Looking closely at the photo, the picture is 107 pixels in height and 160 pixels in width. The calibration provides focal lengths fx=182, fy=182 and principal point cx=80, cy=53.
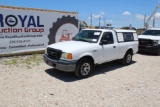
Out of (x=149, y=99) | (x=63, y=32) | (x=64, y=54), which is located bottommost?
(x=149, y=99)

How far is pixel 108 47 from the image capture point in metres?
7.50

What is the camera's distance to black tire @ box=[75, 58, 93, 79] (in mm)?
6428

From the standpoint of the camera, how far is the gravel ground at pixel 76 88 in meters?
4.68

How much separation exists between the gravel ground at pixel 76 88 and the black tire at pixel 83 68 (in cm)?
21

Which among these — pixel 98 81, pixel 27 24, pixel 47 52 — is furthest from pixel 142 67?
pixel 27 24

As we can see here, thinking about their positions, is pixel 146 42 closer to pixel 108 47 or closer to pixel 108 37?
pixel 108 37

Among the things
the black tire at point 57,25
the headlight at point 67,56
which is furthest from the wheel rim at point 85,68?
the black tire at point 57,25

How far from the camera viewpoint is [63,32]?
12.0m

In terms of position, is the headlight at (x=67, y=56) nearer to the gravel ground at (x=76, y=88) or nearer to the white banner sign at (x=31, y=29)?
the gravel ground at (x=76, y=88)

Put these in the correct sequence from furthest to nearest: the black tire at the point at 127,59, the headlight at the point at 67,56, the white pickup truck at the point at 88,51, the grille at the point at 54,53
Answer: the black tire at the point at 127,59 < the grille at the point at 54,53 < the white pickup truck at the point at 88,51 < the headlight at the point at 67,56

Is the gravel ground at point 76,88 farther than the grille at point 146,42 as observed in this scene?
No

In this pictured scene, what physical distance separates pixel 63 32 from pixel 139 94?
7.64m

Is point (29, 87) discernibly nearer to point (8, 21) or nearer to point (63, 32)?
point (8, 21)

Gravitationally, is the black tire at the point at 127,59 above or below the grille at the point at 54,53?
below
